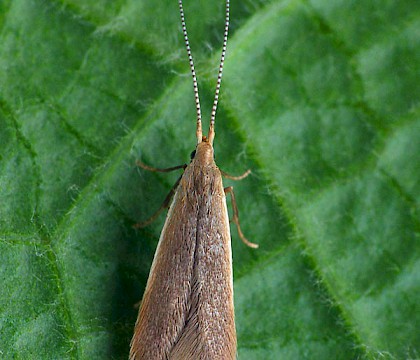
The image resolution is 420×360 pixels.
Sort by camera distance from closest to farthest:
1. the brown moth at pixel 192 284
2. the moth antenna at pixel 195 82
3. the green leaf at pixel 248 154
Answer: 1. the brown moth at pixel 192 284
2. the green leaf at pixel 248 154
3. the moth antenna at pixel 195 82

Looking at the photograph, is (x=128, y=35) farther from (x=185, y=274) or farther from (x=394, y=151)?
→ (x=394, y=151)

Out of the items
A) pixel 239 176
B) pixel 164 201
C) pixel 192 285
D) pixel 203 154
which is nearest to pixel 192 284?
pixel 192 285

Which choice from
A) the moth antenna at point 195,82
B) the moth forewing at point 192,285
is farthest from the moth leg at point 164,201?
the moth antenna at point 195,82

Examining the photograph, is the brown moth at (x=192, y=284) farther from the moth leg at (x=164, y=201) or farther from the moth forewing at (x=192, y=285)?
the moth leg at (x=164, y=201)

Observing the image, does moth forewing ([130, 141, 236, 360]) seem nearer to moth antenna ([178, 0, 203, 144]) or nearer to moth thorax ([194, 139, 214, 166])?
moth thorax ([194, 139, 214, 166])

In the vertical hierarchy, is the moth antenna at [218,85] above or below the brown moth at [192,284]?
above

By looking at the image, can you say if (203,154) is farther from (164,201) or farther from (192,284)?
(192,284)

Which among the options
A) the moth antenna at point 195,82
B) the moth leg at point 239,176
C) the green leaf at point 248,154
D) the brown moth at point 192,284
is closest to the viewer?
the brown moth at point 192,284
